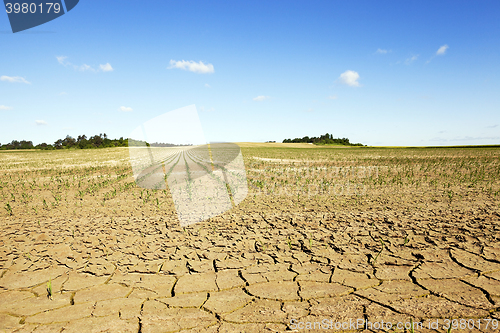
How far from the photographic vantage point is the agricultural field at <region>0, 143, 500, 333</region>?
2.39 metres

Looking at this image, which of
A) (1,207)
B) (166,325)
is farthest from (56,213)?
(166,325)

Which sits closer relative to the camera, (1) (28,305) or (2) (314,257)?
(1) (28,305)

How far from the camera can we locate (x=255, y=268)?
3.39 metres

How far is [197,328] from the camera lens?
227cm

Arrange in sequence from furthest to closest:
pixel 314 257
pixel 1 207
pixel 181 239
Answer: pixel 1 207 < pixel 181 239 < pixel 314 257

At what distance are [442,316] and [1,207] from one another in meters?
9.24

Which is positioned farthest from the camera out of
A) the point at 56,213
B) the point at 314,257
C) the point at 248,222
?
the point at 56,213

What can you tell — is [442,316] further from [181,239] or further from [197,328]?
[181,239]

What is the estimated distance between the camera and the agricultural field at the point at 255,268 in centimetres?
239

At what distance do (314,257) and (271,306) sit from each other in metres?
1.27

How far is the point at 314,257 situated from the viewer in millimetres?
3643

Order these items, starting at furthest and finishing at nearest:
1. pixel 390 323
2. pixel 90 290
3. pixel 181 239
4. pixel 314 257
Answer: pixel 181 239 → pixel 314 257 → pixel 90 290 → pixel 390 323

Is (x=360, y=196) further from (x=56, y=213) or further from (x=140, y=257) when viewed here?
(x=56, y=213)

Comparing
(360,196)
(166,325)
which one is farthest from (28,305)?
(360,196)
